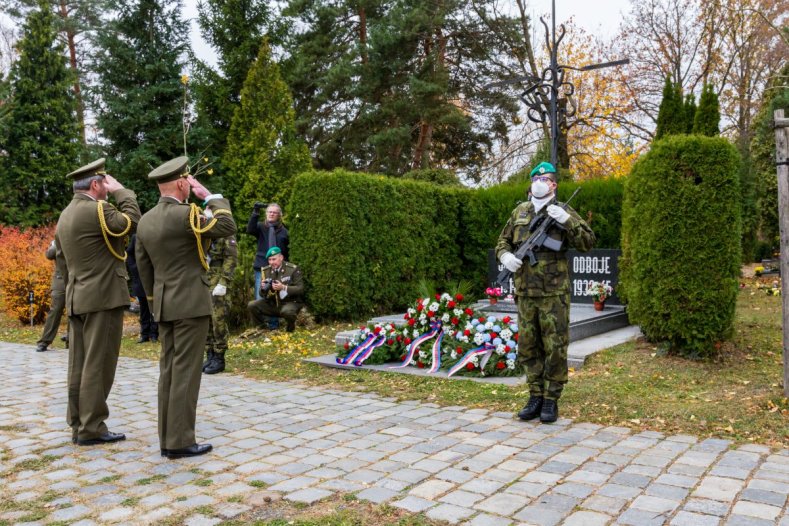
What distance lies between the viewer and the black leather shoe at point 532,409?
531 centimetres

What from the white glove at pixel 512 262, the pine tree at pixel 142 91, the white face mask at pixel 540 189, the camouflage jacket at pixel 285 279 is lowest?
the camouflage jacket at pixel 285 279

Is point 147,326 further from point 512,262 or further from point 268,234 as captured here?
point 512,262

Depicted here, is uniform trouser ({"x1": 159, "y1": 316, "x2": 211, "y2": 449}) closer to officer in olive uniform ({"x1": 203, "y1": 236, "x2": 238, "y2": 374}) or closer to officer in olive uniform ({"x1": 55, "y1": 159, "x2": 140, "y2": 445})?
officer in olive uniform ({"x1": 55, "y1": 159, "x2": 140, "y2": 445})

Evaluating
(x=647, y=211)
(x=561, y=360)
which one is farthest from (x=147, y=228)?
(x=647, y=211)

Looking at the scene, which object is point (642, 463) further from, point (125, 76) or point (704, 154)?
point (125, 76)

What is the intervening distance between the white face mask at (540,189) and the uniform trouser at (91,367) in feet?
11.5

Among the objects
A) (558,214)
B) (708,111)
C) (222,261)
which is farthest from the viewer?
(708,111)

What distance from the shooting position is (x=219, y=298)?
775 cm

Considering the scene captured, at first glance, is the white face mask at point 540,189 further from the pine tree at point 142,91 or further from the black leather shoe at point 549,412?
the pine tree at point 142,91

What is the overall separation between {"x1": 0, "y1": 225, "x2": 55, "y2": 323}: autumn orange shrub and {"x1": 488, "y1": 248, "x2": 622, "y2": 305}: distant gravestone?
29.7 ft

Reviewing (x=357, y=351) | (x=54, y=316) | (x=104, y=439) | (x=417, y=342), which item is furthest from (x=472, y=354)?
(x=54, y=316)

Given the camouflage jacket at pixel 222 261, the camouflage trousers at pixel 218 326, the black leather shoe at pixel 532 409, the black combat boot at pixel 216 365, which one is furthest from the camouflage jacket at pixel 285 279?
the black leather shoe at pixel 532 409

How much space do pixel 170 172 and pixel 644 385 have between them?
474 cm

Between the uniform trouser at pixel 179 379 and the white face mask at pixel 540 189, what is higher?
the white face mask at pixel 540 189
